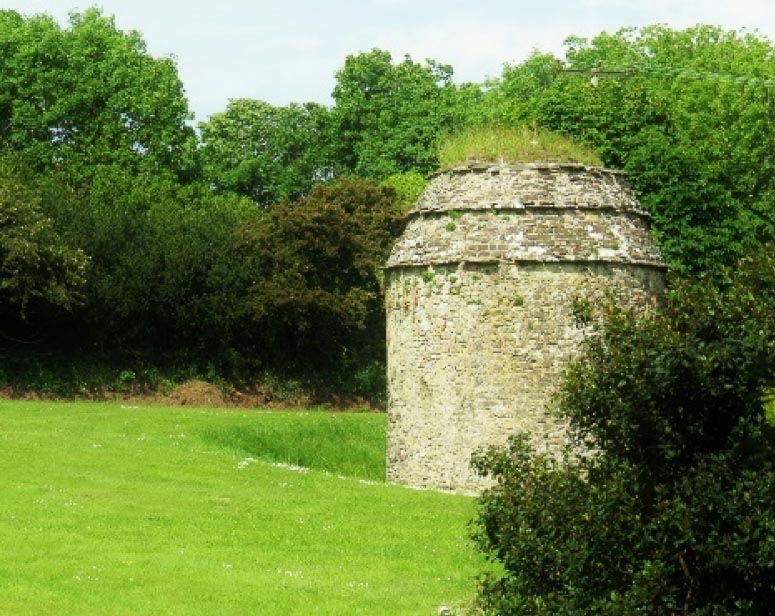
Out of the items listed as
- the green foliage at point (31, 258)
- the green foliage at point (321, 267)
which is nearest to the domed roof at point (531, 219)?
the green foliage at point (31, 258)

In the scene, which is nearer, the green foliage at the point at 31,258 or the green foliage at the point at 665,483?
the green foliage at the point at 665,483

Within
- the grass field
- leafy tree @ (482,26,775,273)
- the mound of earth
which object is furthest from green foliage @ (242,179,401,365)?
the grass field

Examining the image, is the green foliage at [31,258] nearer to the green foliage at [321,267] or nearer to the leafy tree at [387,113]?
the green foliage at [321,267]

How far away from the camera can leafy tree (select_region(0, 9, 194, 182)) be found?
5991cm

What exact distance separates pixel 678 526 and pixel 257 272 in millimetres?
38243

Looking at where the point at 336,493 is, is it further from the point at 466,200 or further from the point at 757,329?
the point at 757,329

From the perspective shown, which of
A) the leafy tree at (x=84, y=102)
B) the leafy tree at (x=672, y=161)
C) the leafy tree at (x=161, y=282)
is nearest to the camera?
the leafy tree at (x=672, y=161)

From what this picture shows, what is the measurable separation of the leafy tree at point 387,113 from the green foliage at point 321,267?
16916 millimetres

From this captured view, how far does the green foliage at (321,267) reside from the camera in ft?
158

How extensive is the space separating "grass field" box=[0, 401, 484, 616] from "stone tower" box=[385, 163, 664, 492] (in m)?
1.53

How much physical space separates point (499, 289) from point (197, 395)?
2211 cm

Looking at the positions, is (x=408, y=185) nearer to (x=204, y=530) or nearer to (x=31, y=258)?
(x=31, y=258)

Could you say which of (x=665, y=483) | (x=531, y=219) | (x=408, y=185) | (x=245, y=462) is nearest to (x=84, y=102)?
(x=408, y=185)

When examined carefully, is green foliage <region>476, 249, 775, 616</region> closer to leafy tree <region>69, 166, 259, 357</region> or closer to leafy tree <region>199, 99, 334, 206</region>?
leafy tree <region>69, 166, 259, 357</region>
